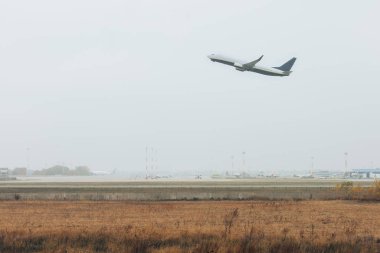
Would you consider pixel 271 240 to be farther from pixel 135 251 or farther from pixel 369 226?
pixel 369 226

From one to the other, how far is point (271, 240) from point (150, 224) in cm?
1118

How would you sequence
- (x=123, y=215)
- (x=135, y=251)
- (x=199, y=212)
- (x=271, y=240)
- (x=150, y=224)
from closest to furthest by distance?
(x=135, y=251)
(x=271, y=240)
(x=150, y=224)
(x=123, y=215)
(x=199, y=212)

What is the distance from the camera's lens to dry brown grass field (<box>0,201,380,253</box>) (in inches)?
1023

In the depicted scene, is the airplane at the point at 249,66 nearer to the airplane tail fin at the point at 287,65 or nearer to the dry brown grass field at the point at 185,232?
the airplane tail fin at the point at 287,65

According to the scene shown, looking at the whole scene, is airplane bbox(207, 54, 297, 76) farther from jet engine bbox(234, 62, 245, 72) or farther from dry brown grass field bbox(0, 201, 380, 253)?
dry brown grass field bbox(0, 201, 380, 253)

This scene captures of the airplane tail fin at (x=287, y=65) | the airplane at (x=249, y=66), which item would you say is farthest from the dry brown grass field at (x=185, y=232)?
the airplane tail fin at (x=287, y=65)

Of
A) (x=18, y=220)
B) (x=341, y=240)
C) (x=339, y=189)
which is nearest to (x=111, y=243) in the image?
(x=341, y=240)

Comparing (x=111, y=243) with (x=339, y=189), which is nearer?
(x=111, y=243)

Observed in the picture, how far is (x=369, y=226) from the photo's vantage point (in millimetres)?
36188

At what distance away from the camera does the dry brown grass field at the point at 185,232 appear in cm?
2598

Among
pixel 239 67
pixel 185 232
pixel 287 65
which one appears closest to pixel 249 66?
pixel 239 67

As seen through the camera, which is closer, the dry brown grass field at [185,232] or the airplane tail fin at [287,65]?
the dry brown grass field at [185,232]

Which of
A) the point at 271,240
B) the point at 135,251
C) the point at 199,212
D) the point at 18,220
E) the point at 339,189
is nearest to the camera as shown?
the point at 135,251

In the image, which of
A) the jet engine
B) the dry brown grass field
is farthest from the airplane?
the dry brown grass field
